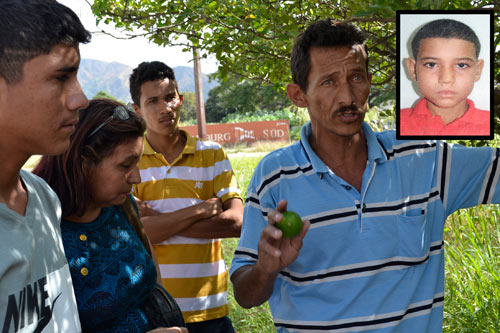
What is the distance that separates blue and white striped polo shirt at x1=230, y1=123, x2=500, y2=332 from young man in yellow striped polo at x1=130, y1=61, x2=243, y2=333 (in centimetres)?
116

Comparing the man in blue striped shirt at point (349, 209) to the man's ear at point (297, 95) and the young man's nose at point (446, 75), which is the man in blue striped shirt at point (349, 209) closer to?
the man's ear at point (297, 95)

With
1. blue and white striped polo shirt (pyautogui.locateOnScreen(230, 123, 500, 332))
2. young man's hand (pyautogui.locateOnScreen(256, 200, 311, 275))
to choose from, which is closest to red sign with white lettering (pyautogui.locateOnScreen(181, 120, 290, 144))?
blue and white striped polo shirt (pyautogui.locateOnScreen(230, 123, 500, 332))

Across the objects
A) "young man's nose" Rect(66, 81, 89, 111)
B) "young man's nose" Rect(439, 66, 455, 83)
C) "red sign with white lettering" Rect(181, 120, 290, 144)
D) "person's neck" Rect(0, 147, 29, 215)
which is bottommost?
"red sign with white lettering" Rect(181, 120, 290, 144)

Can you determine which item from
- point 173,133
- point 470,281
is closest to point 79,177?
point 173,133

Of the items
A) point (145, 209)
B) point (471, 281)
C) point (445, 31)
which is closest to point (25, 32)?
point (445, 31)

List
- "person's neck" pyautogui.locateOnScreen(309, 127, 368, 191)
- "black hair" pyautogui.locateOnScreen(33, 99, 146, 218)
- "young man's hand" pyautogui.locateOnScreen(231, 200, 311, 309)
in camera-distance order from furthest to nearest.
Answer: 1. "person's neck" pyautogui.locateOnScreen(309, 127, 368, 191)
2. "black hair" pyautogui.locateOnScreen(33, 99, 146, 218)
3. "young man's hand" pyautogui.locateOnScreen(231, 200, 311, 309)

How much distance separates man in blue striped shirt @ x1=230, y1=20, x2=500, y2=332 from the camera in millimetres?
1917

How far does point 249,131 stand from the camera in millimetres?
32906

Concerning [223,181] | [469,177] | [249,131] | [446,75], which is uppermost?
[446,75]

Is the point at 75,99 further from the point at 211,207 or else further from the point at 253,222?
the point at 211,207

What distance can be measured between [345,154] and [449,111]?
1.77 ft

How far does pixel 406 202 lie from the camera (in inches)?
80.0

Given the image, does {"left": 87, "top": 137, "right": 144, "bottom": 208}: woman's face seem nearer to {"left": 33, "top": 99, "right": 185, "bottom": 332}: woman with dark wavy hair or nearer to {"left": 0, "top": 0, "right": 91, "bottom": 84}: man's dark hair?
{"left": 33, "top": 99, "right": 185, "bottom": 332}: woman with dark wavy hair

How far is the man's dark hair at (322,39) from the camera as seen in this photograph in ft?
7.21
